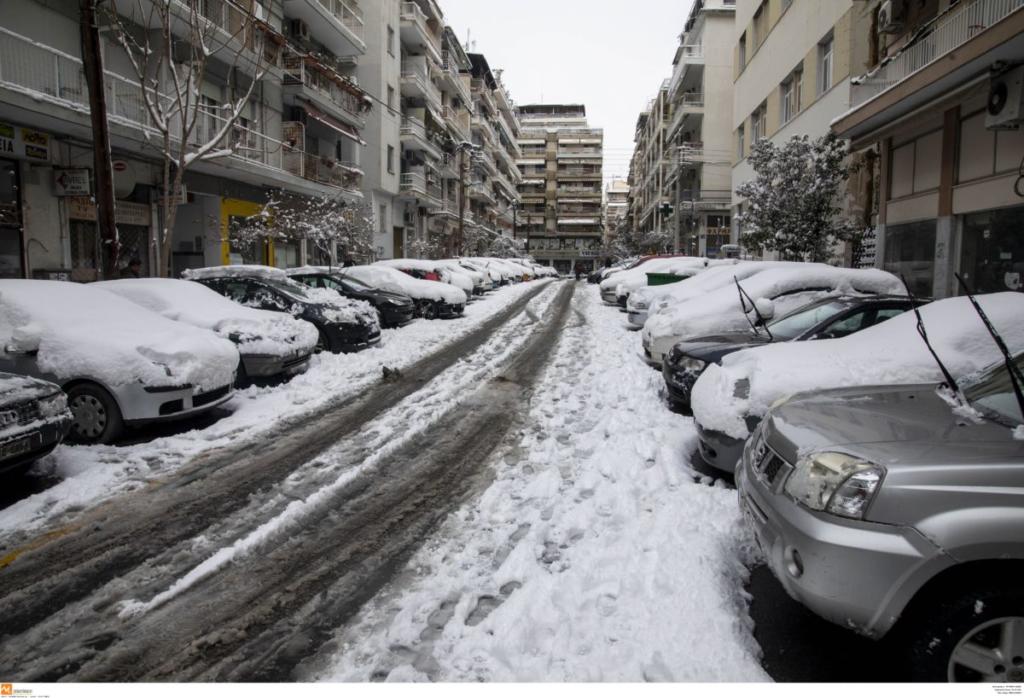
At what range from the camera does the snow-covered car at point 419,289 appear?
16.5 meters

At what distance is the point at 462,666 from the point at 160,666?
1.32 m

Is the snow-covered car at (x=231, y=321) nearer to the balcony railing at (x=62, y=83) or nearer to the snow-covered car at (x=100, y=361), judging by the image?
the snow-covered car at (x=100, y=361)

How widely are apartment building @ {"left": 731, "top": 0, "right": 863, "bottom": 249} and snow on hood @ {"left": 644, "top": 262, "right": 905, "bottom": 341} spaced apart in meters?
12.9

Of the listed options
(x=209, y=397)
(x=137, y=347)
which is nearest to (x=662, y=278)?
(x=209, y=397)

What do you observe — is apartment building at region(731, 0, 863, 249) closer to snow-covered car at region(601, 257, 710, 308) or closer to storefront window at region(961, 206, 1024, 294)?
snow-covered car at region(601, 257, 710, 308)

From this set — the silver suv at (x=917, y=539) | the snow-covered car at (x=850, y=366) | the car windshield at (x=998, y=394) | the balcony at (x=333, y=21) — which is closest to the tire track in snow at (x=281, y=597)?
the snow-covered car at (x=850, y=366)

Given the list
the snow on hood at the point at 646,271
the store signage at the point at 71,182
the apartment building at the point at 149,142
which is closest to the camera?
the apartment building at the point at 149,142

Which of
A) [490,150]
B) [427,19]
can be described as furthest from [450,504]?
[490,150]

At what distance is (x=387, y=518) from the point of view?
4.43 meters

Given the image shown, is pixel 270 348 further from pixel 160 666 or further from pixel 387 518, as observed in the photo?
pixel 160 666

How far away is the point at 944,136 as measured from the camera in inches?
565

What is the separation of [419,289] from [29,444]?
40.7ft

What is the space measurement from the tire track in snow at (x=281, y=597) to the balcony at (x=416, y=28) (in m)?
36.5

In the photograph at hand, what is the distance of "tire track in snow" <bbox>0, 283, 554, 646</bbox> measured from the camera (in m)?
3.50
